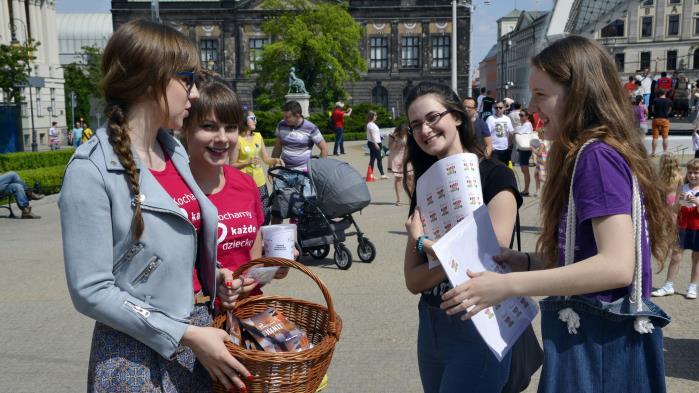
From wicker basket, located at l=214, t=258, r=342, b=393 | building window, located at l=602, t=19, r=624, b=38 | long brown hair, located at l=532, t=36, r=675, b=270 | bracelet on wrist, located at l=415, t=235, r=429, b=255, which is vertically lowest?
wicker basket, located at l=214, t=258, r=342, b=393

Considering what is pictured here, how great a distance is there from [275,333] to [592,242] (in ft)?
3.29

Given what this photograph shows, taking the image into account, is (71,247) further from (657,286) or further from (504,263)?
(657,286)

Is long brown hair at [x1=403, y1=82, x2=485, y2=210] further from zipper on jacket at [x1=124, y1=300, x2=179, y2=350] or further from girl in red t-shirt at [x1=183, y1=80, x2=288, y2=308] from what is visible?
zipper on jacket at [x1=124, y1=300, x2=179, y2=350]

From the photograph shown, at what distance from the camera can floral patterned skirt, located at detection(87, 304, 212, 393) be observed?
6.28 ft

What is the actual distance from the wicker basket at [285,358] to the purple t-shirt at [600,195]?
811mm

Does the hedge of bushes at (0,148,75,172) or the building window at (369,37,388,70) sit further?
the building window at (369,37,388,70)

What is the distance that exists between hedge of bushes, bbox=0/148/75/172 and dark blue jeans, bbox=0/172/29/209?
7.12 m

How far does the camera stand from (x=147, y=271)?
6.25 feet

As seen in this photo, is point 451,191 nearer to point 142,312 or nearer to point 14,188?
point 142,312

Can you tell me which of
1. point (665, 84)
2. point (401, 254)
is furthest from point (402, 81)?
point (401, 254)

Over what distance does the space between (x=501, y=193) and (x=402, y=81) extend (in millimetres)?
67687

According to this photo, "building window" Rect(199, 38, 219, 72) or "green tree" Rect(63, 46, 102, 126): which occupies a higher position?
"building window" Rect(199, 38, 219, 72)

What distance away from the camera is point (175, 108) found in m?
2.06

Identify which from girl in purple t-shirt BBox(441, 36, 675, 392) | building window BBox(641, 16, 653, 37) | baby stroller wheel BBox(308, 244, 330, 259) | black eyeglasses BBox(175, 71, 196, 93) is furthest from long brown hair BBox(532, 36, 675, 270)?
building window BBox(641, 16, 653, 37)
